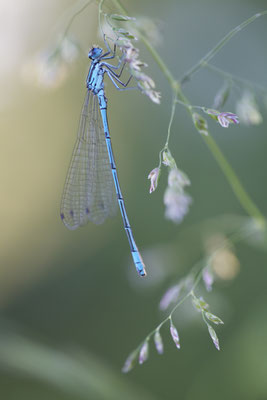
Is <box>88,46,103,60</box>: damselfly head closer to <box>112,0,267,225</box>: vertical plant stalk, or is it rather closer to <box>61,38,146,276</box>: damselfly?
<box>61,38,146,276</box>: damselfly

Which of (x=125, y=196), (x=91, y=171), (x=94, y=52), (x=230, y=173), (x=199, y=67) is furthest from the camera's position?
(x=125, y=196)

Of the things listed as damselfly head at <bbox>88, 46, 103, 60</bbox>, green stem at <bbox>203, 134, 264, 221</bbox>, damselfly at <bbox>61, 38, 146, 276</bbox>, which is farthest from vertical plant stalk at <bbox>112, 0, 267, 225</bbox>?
damselfly at <bbox>61, 38, 146, 276</bbox>

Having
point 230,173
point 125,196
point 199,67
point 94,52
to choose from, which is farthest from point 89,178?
point 125,196

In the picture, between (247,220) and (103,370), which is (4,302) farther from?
(247,220)

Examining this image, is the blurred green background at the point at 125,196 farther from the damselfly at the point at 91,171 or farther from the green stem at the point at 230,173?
the green stem at the point at 230,173

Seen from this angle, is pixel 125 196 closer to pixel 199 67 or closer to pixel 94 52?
pixel 94 52
